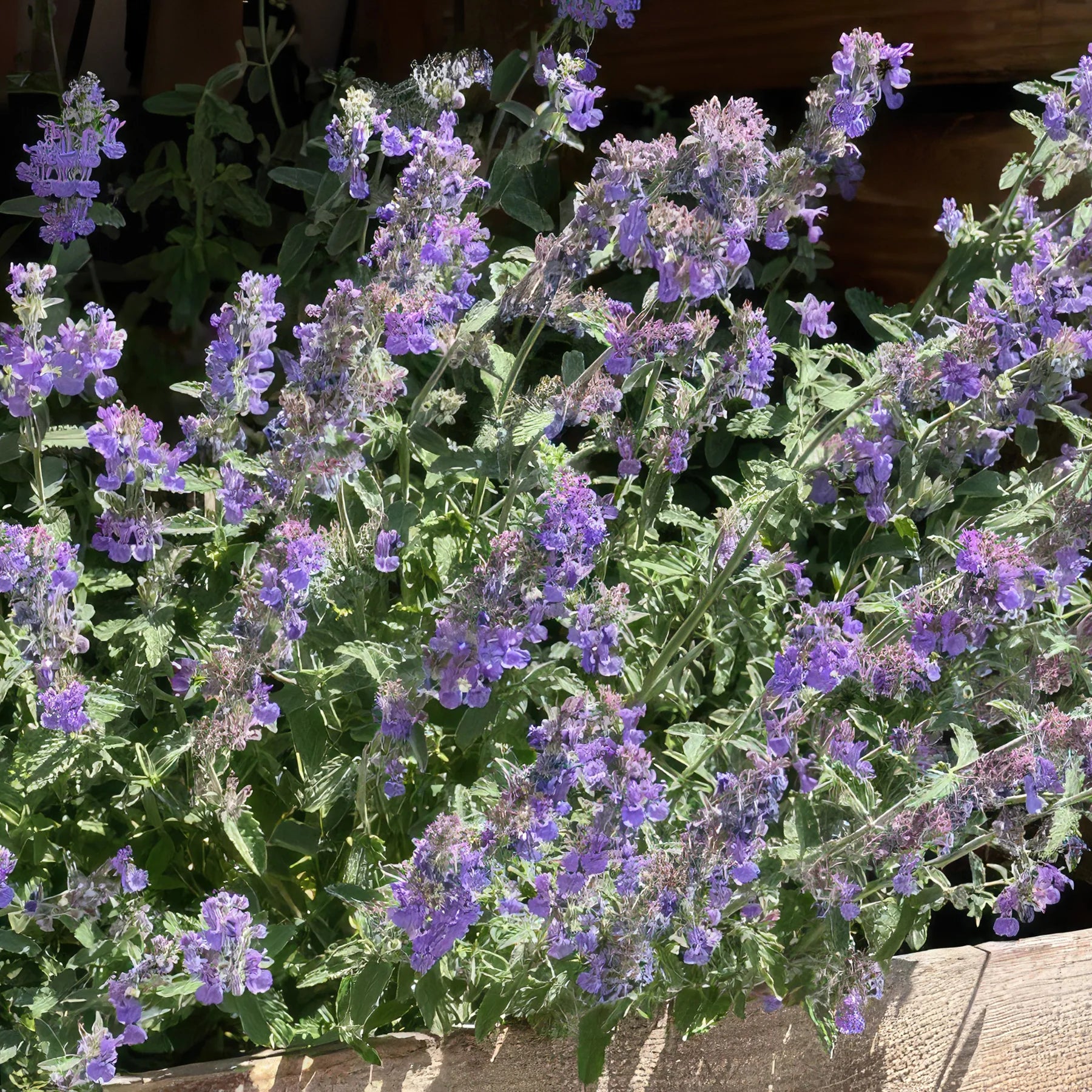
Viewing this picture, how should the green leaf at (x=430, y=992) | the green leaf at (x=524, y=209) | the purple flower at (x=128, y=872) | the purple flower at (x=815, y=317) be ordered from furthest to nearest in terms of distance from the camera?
1. the green leaf at (x=524, y=209)
2. the purple flower at (x=815, y=317)
3. the green leaf at (x=430, y=992)
4. the purple flower at (x=128, y=872)

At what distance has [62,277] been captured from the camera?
2082 mm

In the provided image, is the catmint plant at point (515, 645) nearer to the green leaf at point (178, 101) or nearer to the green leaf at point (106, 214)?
the green leaf at point (106, 214)

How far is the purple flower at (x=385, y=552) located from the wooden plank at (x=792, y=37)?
173cm

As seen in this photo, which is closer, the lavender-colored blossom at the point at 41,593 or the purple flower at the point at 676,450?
the lavender-colored blossom at the point at 41,593

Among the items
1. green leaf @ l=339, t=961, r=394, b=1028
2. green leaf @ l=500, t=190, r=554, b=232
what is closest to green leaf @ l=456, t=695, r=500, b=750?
green leaf @ l=339, t=961, r=394, b=1028

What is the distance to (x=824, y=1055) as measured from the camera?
216 cm

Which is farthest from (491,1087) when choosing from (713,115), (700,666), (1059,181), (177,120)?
(177,120)

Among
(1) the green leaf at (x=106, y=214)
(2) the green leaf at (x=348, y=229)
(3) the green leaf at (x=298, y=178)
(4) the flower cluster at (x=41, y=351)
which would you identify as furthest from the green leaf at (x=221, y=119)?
(4) the flower cluster at (x=41, y=351)

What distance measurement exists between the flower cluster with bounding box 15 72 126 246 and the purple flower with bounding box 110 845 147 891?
92 cm

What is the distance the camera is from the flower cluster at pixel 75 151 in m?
1.85

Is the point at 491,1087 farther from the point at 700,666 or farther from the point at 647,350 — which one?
the point at 647,350

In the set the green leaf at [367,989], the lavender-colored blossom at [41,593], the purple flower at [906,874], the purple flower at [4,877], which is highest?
the lavender-colored blossom at [41,593]

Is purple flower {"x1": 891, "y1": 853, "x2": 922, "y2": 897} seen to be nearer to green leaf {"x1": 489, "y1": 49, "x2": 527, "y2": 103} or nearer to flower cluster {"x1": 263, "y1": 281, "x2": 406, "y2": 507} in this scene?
flower cluster {"x1": 263, "y1": 281, "x2": 406, "y2": 507}

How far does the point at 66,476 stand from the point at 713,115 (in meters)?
1.28
